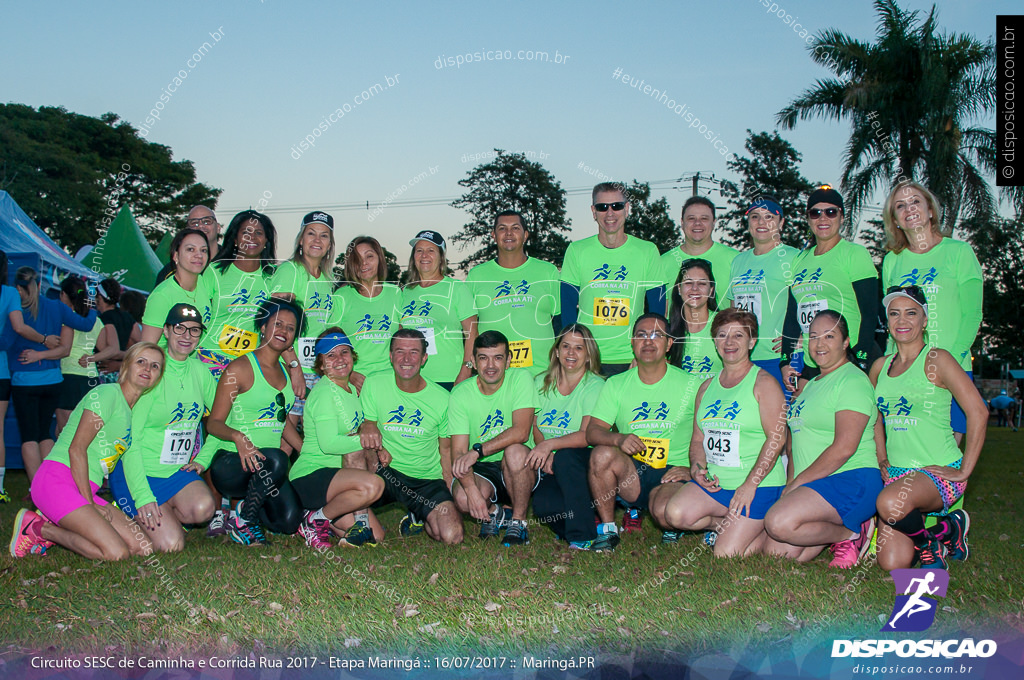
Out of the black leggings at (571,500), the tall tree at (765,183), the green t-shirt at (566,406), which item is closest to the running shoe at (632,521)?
the black leggings at (571,500)

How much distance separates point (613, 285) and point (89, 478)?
386cm

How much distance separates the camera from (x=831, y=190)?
5.49 m

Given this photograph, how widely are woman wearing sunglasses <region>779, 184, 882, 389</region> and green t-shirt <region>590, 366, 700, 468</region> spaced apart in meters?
0.78

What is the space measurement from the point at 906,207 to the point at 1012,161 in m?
2.52

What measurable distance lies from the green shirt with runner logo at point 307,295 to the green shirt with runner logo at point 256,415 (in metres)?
0.52

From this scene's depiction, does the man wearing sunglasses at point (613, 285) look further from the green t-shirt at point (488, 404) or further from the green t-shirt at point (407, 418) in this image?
the green t-shirt at point (407, 418)

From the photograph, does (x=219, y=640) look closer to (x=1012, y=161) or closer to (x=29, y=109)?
(x=1012, y=161)

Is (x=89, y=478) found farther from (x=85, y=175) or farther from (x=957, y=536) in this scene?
(x=85, y=175)

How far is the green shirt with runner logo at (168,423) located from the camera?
198 inches

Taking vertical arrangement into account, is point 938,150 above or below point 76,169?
below

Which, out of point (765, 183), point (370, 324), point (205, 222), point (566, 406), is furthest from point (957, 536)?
point (765, 183)

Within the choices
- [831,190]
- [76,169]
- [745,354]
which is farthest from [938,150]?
[76,169]

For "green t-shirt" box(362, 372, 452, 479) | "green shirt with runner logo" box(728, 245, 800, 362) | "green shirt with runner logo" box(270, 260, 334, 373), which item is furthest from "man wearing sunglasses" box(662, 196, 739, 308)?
"green shirt with runner logo" box(270, 260, 334, 373)

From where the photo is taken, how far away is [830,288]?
5.36 meters
